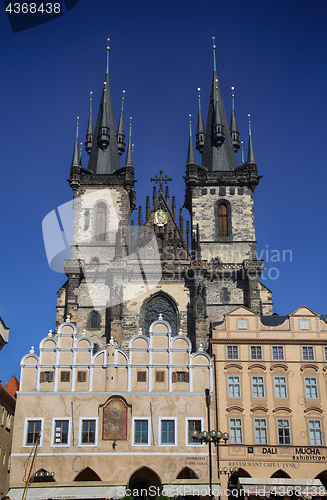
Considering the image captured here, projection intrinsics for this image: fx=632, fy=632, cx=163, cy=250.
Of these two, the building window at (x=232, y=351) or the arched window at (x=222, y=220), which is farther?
the arched window at (x=222, y=220)

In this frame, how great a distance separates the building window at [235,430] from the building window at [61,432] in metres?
8.26

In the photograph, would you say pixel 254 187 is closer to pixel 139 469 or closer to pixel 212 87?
pixel 212 87

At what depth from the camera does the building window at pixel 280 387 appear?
33.0 meters

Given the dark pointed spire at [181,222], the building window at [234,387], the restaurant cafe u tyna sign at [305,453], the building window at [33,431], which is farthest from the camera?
the dark pointed spire at [181,222]

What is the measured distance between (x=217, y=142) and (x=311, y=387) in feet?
104

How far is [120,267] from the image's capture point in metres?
49.3

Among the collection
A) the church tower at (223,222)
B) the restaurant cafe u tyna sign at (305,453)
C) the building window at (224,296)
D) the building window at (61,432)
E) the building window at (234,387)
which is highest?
the church tower at (223,222)

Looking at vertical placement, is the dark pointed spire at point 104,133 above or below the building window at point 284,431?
above

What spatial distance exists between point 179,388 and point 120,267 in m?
18.2

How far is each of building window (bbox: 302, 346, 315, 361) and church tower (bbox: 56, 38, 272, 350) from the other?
40.8 feet

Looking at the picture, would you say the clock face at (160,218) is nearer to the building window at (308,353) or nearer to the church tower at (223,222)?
the church tower at (223,222)

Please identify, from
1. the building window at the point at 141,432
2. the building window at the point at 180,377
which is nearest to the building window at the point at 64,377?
the building window at the point at 141,432

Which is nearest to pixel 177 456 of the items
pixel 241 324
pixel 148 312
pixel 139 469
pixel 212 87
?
pixel 139 469

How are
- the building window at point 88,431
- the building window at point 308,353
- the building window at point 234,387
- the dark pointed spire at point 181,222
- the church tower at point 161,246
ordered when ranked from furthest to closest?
the dark pointed spire at point 181,222 < the church tower at point 161,246 < the building window at point 308,353 < the building window at point 234,387 < the building window at point 88,431
